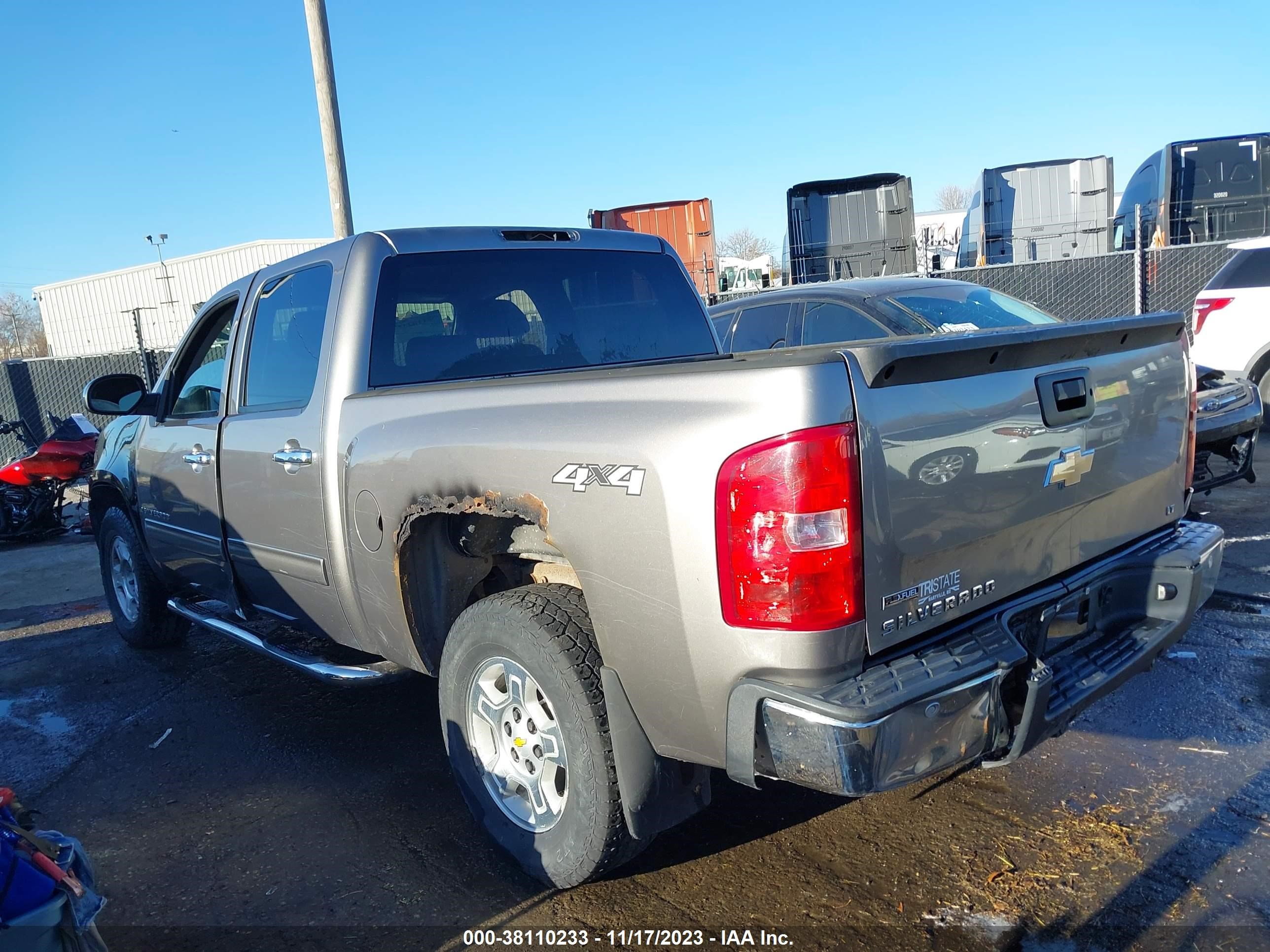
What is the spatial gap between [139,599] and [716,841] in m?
4.07

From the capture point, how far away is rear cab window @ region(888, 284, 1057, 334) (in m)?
7.19

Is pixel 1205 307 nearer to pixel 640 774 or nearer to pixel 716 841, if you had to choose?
pixel 716 841

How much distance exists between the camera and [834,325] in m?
7.50

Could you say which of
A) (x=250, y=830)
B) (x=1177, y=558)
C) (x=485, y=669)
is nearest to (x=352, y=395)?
(x=485, y=669)

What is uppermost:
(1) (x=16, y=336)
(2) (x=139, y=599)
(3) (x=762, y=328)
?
(1) (x=16, y=336)

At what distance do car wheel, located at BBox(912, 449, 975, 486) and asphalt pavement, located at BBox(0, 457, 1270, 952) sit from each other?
1.29 metres

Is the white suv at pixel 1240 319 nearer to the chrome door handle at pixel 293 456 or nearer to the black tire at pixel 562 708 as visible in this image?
the black tire at pixel 562 708

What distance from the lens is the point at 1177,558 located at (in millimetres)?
3061

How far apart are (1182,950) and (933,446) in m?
1.51

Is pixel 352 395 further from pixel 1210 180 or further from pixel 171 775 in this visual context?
pixel 1210 180

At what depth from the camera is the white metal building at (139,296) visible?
119 ft

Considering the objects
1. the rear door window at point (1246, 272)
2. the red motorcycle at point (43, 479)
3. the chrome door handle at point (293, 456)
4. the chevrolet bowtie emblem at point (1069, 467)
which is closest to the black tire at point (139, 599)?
the chrome door handle at point (293, 456)

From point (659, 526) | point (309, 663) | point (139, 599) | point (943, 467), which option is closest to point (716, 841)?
point (659, 526)

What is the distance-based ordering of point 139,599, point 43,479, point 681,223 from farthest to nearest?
point 681,223 → point 43,479 → point 139,599
